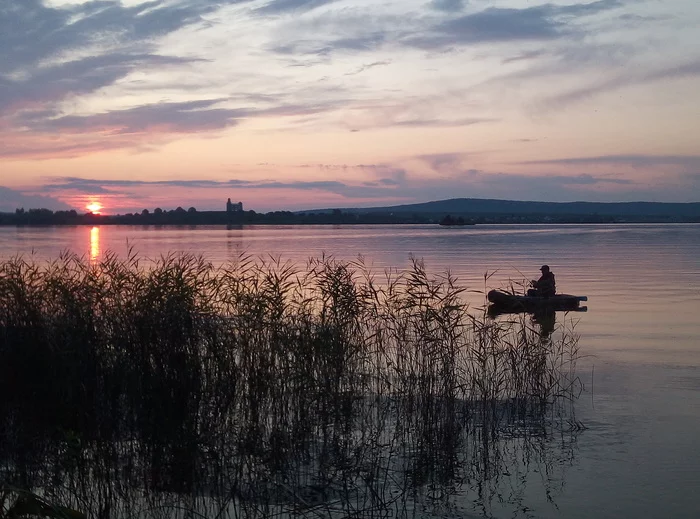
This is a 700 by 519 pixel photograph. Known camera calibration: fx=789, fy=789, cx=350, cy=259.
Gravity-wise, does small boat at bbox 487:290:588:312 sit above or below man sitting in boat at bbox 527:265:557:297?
below

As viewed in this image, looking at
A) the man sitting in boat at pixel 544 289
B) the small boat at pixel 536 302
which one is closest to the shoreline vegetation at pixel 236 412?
the small boat at pixel 536 302

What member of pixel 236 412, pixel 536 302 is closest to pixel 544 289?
pixel 536 302

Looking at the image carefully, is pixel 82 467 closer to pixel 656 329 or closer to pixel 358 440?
pixel 358 440

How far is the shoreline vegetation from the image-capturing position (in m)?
9.78

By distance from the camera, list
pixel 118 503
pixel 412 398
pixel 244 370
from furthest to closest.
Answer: pixel 412 398 < pixel 244 370 < pixel 118 503

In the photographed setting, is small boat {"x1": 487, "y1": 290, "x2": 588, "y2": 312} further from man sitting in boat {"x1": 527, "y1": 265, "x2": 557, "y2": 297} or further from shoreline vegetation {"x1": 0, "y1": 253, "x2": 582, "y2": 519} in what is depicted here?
shoreline vegetation {"x1": 0, "y1": 253, "x2": 582, "y2": 519}

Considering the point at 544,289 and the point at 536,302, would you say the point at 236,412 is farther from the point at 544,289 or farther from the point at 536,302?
the point at 544,289

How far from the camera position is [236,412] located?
11125 millimetres

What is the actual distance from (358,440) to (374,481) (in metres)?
1.47

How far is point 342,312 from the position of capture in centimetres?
1338

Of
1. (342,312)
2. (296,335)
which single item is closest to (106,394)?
(296,335)

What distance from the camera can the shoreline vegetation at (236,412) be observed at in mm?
9781

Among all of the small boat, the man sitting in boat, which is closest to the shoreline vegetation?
the small boat

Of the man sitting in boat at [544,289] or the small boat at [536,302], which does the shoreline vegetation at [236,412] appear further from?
the man sitting in boat at [544,289]
